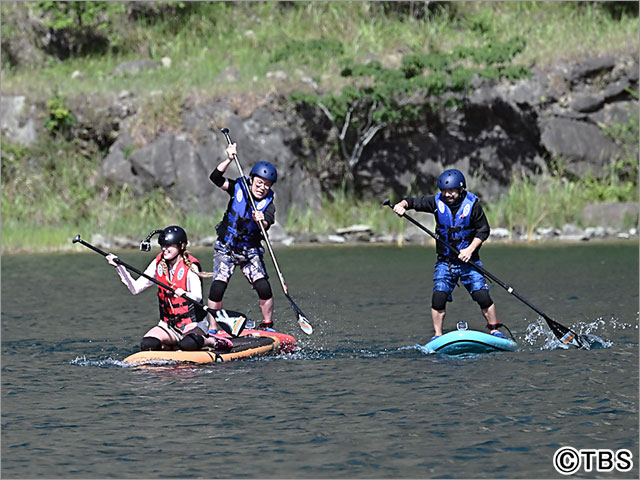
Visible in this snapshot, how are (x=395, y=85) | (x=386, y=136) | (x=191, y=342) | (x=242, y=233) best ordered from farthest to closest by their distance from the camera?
(x=386, y=136)
(x=395, y=85)
(x=242, y=233)
(x=191, y=342)

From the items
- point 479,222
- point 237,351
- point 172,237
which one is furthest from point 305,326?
point 479,222

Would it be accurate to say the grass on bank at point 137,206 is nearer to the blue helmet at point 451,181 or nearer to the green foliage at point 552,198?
the green foliage at point 552,198

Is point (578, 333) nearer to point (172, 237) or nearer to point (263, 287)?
point (263, 287)

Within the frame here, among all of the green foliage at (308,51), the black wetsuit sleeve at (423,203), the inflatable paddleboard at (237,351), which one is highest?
the green foliage at (308,51)

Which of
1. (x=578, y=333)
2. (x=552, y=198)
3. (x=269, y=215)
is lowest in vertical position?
(x=578, y=333)

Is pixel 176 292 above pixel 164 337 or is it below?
above

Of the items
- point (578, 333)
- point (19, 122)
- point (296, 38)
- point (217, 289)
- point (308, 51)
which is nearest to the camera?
point (217, 289)

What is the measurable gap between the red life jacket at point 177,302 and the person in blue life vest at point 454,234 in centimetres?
239

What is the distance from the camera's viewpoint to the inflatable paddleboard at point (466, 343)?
36.1 feet

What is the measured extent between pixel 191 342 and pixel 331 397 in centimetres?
218

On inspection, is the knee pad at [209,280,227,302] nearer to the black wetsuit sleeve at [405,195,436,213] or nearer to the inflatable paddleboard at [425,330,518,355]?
the black wetsuit sleeve at [405,195,436,213]

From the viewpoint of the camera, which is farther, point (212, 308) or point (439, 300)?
point (212, 308)

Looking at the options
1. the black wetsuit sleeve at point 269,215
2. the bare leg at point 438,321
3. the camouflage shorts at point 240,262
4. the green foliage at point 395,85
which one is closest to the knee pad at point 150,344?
the camouflage shorts at point 240,262

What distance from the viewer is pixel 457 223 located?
1141 cm
